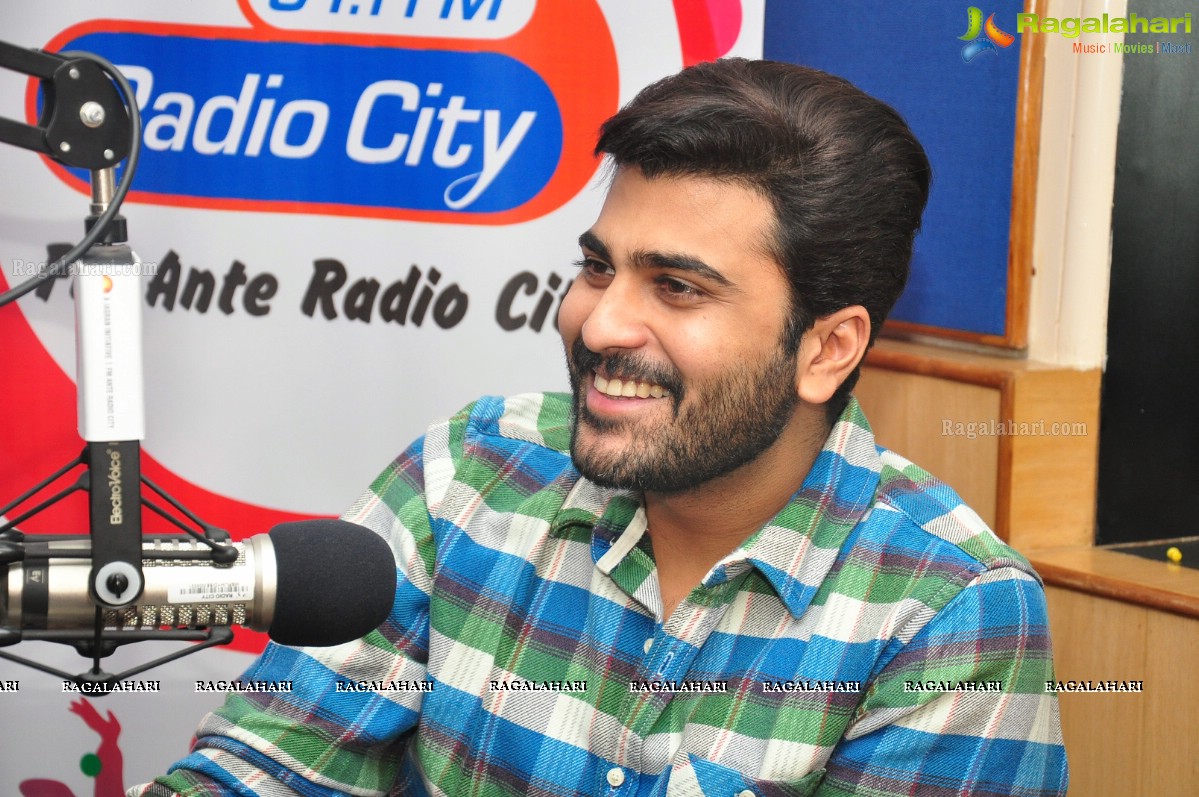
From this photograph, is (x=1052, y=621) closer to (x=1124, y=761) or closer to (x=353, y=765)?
(x=1124, y=761)

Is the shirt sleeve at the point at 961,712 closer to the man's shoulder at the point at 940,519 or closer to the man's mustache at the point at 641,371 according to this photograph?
the man's shoulder at the point at 940,519

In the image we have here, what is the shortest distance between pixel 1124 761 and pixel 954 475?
1.84 ft

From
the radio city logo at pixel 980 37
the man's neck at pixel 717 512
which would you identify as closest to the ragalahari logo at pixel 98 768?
the man's neck at pixel 717 512

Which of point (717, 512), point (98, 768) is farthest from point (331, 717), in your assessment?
point (98, 768)

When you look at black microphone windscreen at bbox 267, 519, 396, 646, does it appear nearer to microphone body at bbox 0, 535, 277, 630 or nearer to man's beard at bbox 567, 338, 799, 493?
microphone body at bbox 0, 535, 277, 630

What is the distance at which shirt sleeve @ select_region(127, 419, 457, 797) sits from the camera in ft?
5.01

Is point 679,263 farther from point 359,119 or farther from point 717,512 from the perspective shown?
point 359,119

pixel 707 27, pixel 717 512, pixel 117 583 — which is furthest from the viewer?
pixel 707 27

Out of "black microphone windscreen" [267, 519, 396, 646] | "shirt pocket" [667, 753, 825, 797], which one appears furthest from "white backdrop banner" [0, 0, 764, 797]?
"black microphone windscreen" [267, 519, 396, 646]

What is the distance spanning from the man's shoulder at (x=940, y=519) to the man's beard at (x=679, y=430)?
18 cm

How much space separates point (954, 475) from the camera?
2363mm

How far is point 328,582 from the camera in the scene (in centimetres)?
102

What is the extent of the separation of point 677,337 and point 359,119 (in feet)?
3.17

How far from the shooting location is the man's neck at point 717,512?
1562mm
